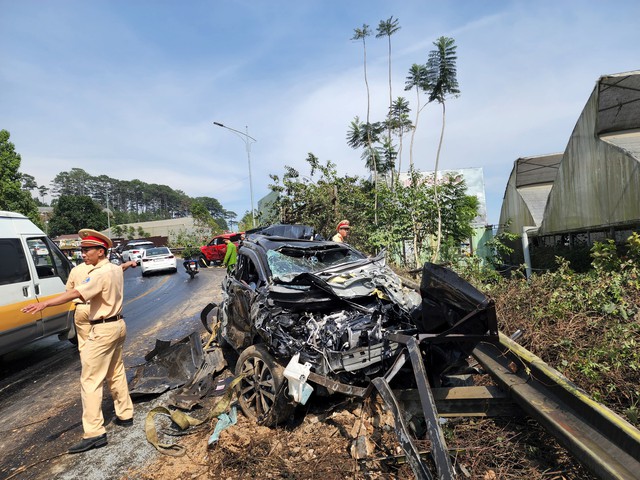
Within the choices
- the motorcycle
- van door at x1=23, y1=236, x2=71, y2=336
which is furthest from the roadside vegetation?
the motorcycle

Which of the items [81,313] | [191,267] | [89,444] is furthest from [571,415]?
[191,267]

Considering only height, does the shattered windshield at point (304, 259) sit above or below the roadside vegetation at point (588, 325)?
above

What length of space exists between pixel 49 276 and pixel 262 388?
16.5ft

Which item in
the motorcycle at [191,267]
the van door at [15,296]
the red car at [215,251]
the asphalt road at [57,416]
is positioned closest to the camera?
the asphalt road at [57,416]

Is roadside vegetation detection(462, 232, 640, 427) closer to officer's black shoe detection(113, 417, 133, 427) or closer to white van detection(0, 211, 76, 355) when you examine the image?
officer's black shoe detection(113, 417, 133, 427)

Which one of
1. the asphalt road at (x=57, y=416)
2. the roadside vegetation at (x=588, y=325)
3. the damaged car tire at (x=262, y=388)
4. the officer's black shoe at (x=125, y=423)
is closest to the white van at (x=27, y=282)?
the asphalt road at (x=57, y=416)

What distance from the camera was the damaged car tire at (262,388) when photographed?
→ 3346 millimetres

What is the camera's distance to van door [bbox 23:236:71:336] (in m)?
6.15

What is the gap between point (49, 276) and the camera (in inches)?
253

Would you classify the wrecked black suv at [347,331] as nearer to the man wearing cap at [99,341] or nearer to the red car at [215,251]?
the man wearing cap at [99,341]

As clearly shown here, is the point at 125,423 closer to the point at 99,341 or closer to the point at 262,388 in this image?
the point at 99,341

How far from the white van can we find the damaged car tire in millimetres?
3941

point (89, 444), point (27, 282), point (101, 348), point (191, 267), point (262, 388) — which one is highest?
point (27, 282)

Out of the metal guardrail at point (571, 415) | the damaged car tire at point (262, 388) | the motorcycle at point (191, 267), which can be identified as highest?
the metal guardrail at point (571, 415)
